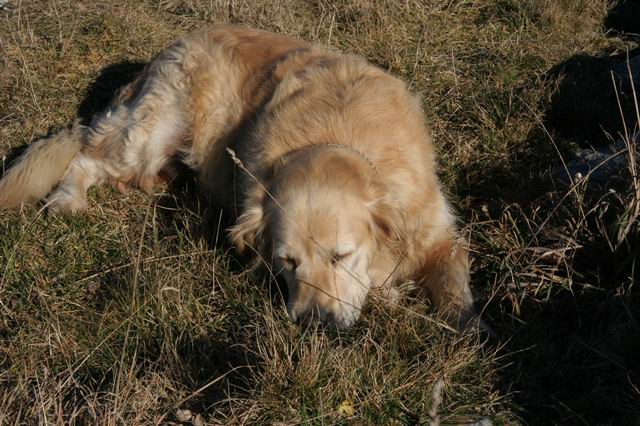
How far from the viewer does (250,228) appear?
3594mm

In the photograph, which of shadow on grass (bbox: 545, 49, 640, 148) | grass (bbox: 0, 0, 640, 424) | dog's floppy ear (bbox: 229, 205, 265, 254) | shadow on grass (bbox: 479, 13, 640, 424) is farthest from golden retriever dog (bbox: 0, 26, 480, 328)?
shadow on grass (bbox: 545, 49, 640, 148)

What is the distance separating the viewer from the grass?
274cm

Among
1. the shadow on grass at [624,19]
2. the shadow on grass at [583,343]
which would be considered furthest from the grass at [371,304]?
the shadow on grass at [624,19]

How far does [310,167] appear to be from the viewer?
339cm

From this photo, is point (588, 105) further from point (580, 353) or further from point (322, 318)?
point (322, 318)

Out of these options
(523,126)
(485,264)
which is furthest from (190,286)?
(523,126)

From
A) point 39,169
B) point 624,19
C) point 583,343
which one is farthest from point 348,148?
point 624,19

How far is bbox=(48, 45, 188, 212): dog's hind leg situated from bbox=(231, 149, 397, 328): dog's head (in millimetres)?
1446

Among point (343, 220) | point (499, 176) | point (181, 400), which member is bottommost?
point (499, 176)

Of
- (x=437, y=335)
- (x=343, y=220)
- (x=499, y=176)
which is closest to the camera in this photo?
(x=437, y=335)

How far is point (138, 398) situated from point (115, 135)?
2.51 m

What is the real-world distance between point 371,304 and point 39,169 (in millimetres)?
2419

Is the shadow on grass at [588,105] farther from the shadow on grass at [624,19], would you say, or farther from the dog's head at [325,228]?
the dog's head at [325,228]

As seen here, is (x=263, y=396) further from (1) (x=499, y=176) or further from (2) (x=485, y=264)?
(1) (x=499, y=176)
